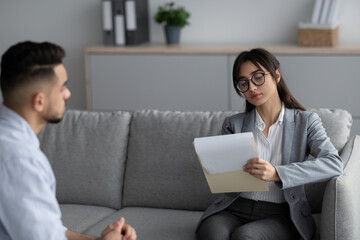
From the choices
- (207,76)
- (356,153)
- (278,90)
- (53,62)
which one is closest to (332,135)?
(356,153)

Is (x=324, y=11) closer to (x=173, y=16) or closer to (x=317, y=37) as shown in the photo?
(x=317, y=37)

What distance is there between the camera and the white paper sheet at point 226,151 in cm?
214

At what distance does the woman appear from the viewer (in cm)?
224

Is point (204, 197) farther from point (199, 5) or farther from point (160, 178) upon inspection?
point (199, 5)

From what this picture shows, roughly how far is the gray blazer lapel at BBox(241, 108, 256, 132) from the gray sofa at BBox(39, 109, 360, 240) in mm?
291

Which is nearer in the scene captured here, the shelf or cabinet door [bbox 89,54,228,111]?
the shelf

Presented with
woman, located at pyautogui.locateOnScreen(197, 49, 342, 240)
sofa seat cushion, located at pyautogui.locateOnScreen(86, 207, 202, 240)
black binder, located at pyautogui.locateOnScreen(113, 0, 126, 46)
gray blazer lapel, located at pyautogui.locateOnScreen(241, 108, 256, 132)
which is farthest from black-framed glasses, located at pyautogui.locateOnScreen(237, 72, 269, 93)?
black binder, located at pyautogui.locateOnScreen(113, 0, 126, 46)

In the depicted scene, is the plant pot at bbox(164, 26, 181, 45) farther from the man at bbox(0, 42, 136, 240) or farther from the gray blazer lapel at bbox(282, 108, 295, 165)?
the man at bbox(0, 42, 136, 240)

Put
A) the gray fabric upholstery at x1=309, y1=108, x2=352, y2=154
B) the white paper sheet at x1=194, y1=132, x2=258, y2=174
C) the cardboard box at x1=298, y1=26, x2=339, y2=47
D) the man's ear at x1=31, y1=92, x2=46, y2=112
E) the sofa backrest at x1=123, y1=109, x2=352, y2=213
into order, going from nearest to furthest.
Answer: the man's ear at x1=31, y1=92, x2=46, y2=112
the white paper sheet at x1=194, y1=132, x2=258, y2=174
the gray fabric upholstery at x1=309, y1=108, x2=352, y2=154
the sofa backrest at x1=123, y1=109, x2=352, y2=213
the cardboard box at x1=298, y1=26, x2=339, y2=47

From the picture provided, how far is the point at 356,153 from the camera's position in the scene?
2510mm

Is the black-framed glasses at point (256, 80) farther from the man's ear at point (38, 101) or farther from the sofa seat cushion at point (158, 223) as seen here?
the man's ear at point (38, 101)

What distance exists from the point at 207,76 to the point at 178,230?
2.04m

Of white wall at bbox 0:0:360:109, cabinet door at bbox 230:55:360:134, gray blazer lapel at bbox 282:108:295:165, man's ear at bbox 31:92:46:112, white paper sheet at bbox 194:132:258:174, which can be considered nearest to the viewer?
man's ear at bbox 31:92:46:112

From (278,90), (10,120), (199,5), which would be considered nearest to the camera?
(10,120)
